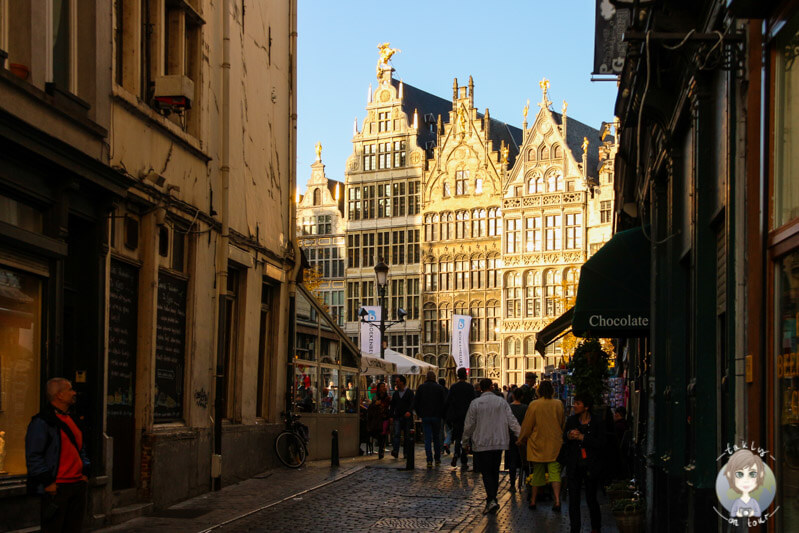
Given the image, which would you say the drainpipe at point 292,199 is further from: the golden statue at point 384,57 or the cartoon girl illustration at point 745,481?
the golden statue at point 384,57

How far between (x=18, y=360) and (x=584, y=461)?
5.67m

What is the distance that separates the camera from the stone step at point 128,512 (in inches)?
491

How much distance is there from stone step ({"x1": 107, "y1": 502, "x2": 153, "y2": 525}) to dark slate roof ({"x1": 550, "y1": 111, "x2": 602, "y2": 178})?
56.3 meters

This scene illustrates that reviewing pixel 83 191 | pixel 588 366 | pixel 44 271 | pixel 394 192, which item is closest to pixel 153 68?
pixel 83 191

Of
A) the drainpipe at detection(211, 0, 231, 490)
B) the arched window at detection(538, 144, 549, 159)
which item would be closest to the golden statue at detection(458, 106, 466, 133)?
the arched window at detection(538, 144, 549, 159)

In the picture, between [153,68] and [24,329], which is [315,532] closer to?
[24,329]

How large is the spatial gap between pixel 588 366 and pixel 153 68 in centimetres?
795

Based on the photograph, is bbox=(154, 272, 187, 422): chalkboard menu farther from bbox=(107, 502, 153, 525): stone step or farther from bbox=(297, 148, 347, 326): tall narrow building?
bbox=(297, 148, 347, 326): tall narrow building

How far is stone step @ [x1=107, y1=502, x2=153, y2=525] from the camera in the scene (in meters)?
12.5

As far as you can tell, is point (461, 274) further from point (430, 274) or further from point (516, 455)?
point (516, 455)

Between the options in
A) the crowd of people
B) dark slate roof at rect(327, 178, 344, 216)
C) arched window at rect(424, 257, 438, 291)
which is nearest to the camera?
the crowd of people

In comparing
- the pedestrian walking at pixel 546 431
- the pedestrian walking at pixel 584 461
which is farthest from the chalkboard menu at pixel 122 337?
the pedestrian walking at pixel 584 461

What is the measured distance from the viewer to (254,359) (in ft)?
63.1

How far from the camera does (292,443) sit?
20.4m
